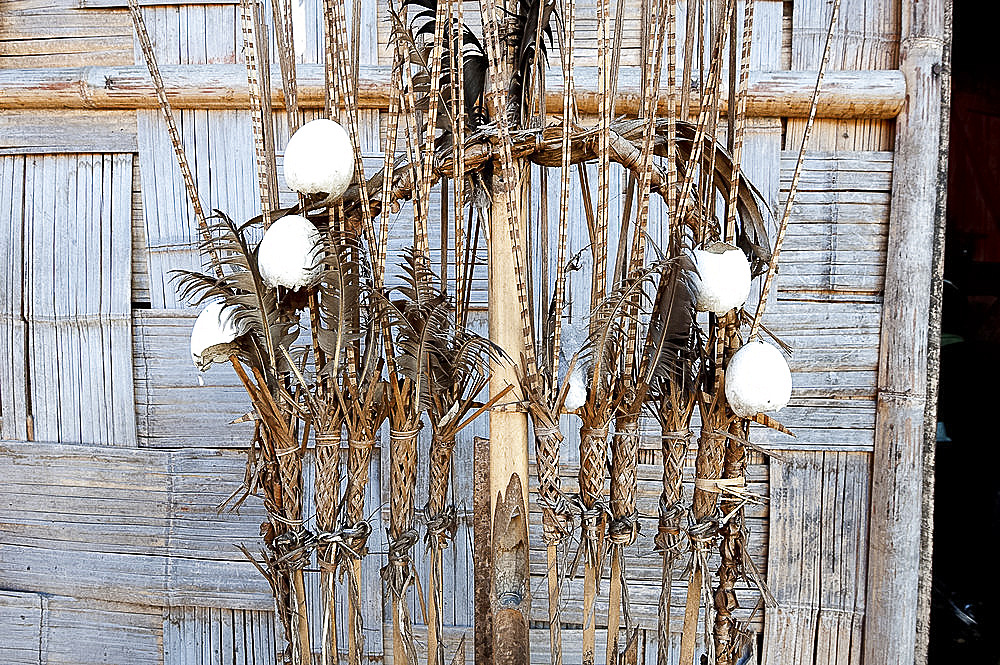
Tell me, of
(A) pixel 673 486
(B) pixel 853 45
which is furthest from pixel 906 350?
(A) pixel 673 486

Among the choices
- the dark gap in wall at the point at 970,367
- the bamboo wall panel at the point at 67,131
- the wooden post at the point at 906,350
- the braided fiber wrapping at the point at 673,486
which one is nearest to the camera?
the braided fiber wrapping at the point at 673,486

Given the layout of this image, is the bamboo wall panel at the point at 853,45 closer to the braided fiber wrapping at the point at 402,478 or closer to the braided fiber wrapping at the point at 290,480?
the braided fiber wrapping at the point at 402,478

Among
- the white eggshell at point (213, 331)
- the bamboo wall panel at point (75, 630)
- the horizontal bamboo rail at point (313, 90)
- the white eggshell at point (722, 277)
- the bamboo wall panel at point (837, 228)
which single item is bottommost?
the bamboo wall panel at point (75, 630)

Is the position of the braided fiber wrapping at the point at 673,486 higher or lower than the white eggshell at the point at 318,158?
lower

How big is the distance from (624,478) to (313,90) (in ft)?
3.17

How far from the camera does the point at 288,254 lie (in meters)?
0.79

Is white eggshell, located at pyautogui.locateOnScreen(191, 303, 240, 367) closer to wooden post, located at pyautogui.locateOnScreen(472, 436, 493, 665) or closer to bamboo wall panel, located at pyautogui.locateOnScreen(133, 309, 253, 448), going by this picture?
wooden post, located at pyautogui.locateOnScreen(472, 436, 493, 665)

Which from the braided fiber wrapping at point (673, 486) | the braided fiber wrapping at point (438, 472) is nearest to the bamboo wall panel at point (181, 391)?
the braided fiber wrapping at point (438, 472)

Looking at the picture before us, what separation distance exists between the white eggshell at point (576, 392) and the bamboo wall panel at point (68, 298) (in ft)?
3.42

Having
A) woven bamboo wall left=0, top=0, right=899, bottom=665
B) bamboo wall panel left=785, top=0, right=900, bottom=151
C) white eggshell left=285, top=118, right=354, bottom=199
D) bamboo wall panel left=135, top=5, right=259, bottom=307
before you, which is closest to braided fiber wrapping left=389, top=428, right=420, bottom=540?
white eggshell left=285, top=118, right=354, bottom=199

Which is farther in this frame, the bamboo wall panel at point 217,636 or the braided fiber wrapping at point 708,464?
the bamboo wall panel at point 217,636

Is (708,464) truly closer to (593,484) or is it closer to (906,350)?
(593,484)

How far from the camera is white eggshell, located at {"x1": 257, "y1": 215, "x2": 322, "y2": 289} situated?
0.79 metres

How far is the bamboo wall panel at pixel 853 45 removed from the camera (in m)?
1.34
